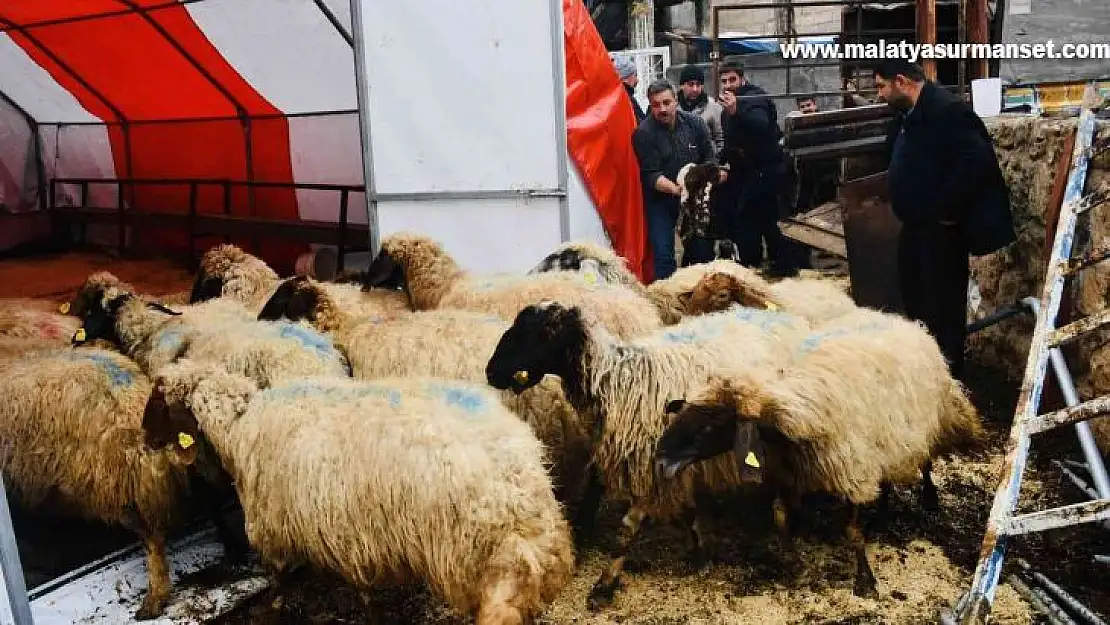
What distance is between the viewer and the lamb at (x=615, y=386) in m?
3.49

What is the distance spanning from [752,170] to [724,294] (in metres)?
4.09

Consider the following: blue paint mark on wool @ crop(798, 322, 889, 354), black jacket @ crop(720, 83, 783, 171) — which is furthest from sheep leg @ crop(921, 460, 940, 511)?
black jacket @ crop(720, 83, 783, 171)

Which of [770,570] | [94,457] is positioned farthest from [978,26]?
[94,457]

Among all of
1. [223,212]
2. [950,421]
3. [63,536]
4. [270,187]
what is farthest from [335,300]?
[223,212]

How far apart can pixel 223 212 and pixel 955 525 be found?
8.19m

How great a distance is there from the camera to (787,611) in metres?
3.32

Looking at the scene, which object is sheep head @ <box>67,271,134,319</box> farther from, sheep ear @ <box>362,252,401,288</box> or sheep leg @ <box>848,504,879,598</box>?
sheep leg @ <box>848,504,879,598</box>

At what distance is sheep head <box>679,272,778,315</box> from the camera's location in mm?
4625

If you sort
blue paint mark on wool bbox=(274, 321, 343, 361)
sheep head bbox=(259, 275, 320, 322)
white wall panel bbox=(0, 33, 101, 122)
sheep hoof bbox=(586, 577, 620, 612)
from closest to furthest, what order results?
sheep hoof bbox=(586, 577, 620, 612) → blue paint mark on wool bbox=(274, 321, 343, 361) → sheep head bbox=(259, 275, 320, 322) → white wall panel bbox=(0, 33, 101, 122)

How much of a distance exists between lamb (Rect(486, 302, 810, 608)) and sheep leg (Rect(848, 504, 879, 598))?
19.8 inches

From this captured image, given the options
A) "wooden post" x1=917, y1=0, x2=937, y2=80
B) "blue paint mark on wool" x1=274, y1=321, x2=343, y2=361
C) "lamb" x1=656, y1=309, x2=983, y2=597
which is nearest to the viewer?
"lamb" x1=656, y1=309, x2=983, y2=597

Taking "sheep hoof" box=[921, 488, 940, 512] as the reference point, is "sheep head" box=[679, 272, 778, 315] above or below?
above

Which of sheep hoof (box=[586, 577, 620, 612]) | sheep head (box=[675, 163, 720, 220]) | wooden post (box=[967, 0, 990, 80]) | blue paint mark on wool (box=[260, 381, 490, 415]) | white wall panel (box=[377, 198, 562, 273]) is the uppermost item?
wooden post (box=[967, 0, 990, 80])

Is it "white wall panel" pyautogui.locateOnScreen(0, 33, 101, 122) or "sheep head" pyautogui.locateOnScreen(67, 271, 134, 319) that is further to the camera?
"white wall panel" pyautogui.locateOnScreen(0, 33, 101, 122)
